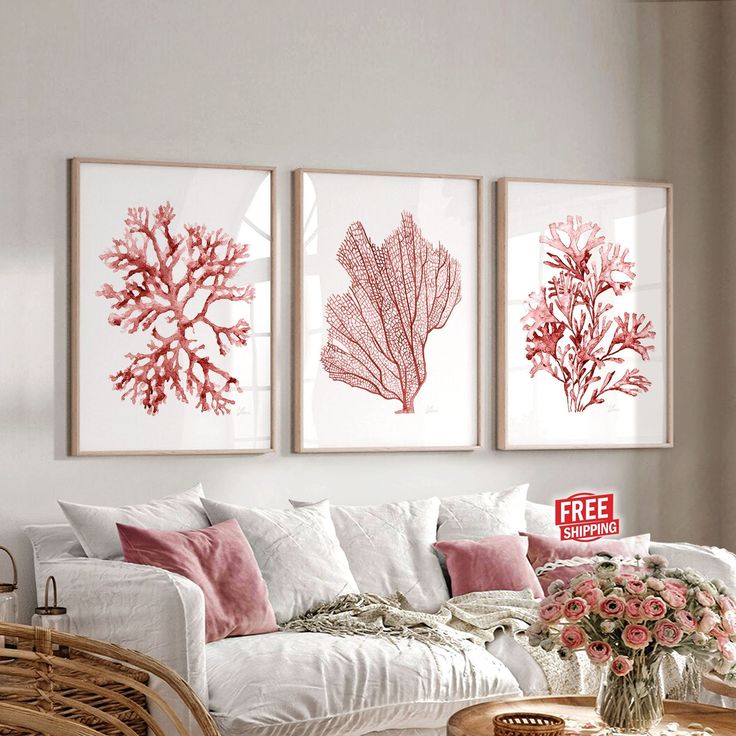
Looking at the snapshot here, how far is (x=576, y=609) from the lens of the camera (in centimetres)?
257

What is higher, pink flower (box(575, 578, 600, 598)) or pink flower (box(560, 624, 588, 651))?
pink flower (box(575, 578, 600, 598))

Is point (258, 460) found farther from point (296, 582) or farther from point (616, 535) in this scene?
point (616, 535)

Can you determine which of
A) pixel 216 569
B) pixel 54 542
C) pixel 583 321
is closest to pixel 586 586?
pixel 216 569

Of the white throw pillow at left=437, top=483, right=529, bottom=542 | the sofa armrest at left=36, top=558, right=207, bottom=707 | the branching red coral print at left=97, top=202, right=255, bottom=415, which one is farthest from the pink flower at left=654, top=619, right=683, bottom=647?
the branching red coral print at left=97, top=202, right=255, bottom=415

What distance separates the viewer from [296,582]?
3.89m

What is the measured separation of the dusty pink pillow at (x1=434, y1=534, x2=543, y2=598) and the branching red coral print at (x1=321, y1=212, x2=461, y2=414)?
0.71 meters

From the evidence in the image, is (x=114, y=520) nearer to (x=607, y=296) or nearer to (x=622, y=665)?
(x=622, y=665)

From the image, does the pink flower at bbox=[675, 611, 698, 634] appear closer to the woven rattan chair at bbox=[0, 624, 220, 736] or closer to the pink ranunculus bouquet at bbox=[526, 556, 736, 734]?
the pink ranunculus bouquet at bbox=[526, 556, 736, 734]

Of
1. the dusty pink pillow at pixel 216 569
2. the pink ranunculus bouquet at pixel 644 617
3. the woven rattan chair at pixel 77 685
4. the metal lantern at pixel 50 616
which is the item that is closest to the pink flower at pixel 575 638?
the pink ranunculus bouquet at pixel 644 617

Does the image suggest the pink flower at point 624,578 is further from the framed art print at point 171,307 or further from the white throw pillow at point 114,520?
the framed art print at point 171,307

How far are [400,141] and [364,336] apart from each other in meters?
0.79

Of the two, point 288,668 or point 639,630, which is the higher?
point 639,630

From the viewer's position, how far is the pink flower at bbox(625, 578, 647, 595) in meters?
2.55

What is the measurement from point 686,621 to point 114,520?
2.03 meters
